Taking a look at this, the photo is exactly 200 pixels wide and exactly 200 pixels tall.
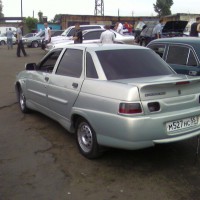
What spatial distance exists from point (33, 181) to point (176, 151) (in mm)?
2151

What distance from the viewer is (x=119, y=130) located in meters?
4.06

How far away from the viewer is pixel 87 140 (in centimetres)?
480

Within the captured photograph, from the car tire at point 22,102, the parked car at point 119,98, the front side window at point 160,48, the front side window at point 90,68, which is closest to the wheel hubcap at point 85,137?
the parked car at point 119,98

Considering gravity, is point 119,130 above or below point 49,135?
above

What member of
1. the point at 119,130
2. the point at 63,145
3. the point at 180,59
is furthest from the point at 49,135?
the point at 180,59

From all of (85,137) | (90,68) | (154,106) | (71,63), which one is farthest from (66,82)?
(154,106)

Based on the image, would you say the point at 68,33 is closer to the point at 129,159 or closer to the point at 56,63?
the point at 56,63

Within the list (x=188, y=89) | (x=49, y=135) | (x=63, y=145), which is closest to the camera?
(x=188, y=89)

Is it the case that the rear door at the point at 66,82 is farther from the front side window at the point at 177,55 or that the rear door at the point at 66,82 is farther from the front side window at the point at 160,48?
the front side window at the point at 160,48

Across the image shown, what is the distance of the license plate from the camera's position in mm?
4184

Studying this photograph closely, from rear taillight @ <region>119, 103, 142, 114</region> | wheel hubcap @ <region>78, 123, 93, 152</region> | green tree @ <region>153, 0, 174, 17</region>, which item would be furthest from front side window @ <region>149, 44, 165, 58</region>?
green tree @ <region>153, 0, 174, 17</region>

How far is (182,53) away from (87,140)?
3.36 m

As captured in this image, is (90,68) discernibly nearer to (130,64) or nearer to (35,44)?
(130,64)

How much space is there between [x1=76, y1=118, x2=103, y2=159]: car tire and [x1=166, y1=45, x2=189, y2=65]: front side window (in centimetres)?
315
